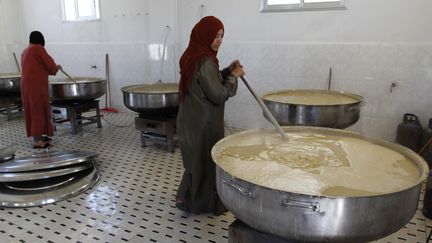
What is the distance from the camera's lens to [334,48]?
3.86m

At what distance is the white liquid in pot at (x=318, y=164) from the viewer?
1290mm

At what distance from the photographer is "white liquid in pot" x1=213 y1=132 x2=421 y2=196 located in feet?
4.23

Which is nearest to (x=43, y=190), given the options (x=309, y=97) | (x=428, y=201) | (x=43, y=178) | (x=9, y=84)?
(x=43, y=178)

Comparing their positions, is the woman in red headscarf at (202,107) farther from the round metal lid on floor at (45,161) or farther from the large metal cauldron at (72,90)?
the large metal cauldron at (72,90)

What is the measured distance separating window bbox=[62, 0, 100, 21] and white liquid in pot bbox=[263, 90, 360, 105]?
14.0 ft

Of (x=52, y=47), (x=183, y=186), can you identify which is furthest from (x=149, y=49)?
(x=183, y=186)

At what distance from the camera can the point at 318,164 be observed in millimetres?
1516

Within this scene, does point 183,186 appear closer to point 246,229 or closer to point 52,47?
point 246,229

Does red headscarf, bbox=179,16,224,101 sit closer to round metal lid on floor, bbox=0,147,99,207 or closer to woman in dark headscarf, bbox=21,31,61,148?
round metal lid on floor, bbox=0,147,99,207

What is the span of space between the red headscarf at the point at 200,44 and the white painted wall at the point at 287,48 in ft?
7.03

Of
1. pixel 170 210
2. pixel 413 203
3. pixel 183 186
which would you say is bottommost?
pixel 170 210

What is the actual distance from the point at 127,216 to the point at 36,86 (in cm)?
230

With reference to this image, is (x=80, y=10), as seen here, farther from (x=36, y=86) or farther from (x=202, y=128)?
(x=202, y=128)

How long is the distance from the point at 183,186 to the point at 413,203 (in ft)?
5.48
